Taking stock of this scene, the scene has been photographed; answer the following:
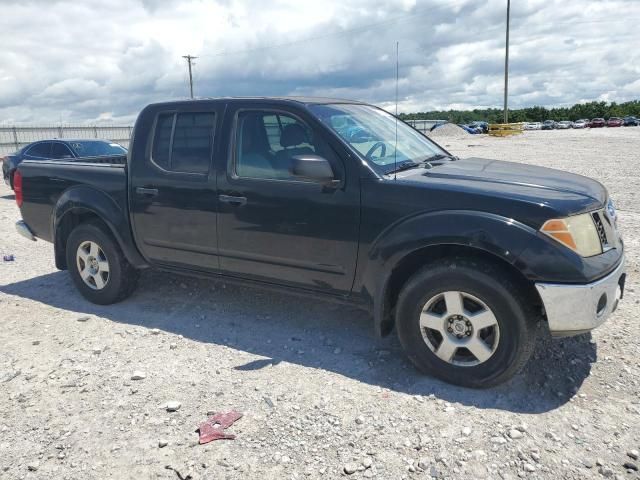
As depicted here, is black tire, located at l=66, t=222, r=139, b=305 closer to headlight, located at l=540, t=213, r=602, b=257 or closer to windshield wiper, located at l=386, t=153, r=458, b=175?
windshield wiper, located at l=386, t=153, r=458, b=175

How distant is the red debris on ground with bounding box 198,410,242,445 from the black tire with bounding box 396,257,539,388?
121 cm

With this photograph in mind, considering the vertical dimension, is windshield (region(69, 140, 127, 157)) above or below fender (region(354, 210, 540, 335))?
above

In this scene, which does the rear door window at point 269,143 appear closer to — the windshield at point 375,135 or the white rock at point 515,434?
the windshield at point 375,135

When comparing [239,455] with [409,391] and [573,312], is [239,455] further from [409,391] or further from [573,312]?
[573,312]

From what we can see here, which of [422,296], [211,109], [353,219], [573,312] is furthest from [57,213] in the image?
[573,312]

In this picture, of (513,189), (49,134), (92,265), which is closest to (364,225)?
(513,189)

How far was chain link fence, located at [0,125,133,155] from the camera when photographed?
1075 inches

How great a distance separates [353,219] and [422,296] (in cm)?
69

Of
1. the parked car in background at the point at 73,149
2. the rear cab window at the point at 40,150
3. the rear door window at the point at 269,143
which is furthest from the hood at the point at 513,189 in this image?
the rear cab window at the point at 40,150

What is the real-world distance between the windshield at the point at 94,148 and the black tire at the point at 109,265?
635cm

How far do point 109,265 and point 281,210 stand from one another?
2050 mm

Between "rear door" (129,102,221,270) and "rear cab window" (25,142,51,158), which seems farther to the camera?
"rear cab window" (25,142,51,158)

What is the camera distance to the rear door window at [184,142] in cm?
417

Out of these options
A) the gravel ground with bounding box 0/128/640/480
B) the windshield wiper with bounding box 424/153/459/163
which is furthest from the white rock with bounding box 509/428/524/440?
the windshield wiper with bounding box 424/153/459/163
